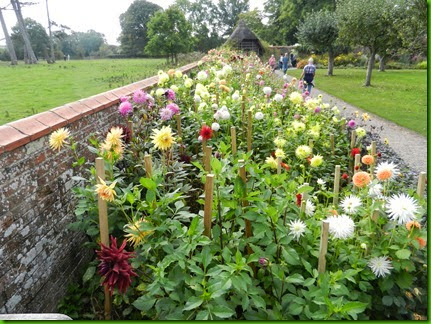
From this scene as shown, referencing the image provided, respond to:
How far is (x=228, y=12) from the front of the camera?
41.6 metres

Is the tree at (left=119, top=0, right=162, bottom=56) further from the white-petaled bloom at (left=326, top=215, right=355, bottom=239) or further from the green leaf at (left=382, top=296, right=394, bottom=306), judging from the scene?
the green leaf at (left=382, top=296, right=394, bottom=306)

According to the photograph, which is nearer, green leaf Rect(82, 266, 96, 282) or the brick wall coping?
the brick wall coping

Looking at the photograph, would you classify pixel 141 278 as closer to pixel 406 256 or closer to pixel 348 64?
pixel 406 256

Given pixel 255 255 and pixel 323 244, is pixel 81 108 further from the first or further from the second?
pixel 323 244

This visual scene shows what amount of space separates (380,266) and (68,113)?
2082 millimetres

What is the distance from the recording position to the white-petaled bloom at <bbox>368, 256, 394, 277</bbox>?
1.45 m

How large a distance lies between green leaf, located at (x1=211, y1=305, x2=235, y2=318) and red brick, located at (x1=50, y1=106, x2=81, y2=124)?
5.23ft

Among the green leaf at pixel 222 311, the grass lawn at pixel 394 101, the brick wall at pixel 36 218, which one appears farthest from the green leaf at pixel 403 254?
the grass lawn at pixel 394 101

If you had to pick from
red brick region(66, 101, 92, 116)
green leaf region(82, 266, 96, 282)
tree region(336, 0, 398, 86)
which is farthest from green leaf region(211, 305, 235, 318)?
tree region(336, 0, 398, 86)

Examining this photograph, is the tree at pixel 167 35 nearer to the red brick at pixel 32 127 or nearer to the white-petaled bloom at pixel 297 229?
the red brick at pixel 32 127

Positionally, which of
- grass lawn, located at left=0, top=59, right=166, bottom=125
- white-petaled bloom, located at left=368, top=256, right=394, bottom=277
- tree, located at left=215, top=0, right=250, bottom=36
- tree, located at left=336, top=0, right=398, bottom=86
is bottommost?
grass lawn, located at left=0, top=59, right=166, bottom=125

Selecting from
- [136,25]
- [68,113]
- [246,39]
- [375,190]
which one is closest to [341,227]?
[375,190]

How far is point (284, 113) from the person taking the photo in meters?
4.27

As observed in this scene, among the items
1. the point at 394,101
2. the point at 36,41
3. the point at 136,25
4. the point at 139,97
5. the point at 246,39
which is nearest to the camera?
the point at 139,97
